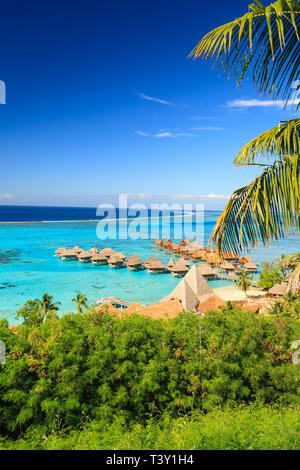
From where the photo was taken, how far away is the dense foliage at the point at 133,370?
5.48 meters

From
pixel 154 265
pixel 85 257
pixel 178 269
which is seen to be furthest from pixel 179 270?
pixel 85 257

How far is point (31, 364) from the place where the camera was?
5.82 meters

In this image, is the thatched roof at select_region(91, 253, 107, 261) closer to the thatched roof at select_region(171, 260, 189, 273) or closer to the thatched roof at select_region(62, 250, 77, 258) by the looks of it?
the thatched roof at select_region(62, 250, 77, 258)

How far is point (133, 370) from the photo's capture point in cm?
635

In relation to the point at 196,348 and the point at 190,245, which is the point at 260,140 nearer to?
the point at 196,348

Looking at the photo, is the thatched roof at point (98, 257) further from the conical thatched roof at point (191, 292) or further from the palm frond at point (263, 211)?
the palm frond at point (263, 211)

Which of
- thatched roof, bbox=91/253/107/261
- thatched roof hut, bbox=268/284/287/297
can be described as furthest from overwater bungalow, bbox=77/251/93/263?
thatched roof hut, bbox=268/284/287/297

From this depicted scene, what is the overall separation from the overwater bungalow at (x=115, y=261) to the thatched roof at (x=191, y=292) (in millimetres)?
13499

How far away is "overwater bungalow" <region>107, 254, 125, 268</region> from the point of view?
101 feet

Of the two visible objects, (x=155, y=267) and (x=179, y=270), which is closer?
(x=179, y=270)

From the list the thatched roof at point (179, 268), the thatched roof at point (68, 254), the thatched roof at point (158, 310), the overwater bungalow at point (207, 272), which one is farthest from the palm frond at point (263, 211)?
the thatched roof at point (68, 254)

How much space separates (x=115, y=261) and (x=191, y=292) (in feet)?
51.7

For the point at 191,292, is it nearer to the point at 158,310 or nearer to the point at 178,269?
the point at 158,310
